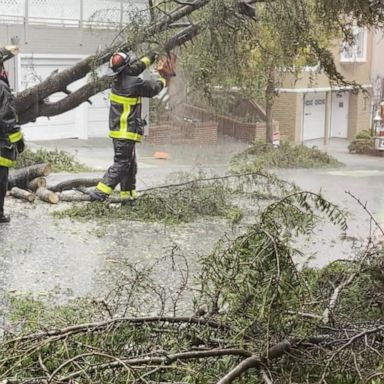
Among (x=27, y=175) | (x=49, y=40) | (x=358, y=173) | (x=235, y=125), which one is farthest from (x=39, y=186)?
(x=235, y=125)

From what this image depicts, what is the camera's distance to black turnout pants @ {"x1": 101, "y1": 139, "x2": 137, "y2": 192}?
27.1ft

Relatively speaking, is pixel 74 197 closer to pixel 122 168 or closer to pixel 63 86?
pixel 122 168

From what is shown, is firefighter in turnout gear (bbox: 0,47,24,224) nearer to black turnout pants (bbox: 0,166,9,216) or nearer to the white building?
black turnout pants (bbox: 0,166,9,216)

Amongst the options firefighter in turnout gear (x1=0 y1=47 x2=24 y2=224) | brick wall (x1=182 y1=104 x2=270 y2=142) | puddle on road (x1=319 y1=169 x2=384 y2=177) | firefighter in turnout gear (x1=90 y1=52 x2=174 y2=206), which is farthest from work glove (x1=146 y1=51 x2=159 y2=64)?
brick wall (x1=182 y1=104 x2=270 y2=142)

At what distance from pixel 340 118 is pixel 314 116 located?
2001 mm

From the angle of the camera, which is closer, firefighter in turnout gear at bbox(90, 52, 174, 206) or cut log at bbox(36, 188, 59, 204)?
firefighter in turnout gear at bbox(90, 52, 174, 206)

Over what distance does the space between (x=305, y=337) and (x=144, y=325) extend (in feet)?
2.59

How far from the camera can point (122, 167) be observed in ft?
27.2

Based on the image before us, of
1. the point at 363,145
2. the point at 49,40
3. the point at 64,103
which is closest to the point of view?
the point at 64,103

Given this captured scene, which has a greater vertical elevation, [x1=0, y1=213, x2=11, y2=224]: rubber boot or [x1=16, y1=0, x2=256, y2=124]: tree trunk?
[x1=16, y1=0, x2=256, y2=124]: tree trunk

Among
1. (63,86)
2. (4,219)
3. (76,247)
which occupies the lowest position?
(76,247)

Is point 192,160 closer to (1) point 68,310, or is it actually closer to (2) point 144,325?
(1) point 68,310

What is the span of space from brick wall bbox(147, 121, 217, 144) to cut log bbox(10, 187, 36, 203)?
12227mm

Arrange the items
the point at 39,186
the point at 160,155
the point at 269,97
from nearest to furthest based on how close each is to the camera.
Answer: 1. the point at 39,186
2. the point at 269,97
3. the point at 160,155
